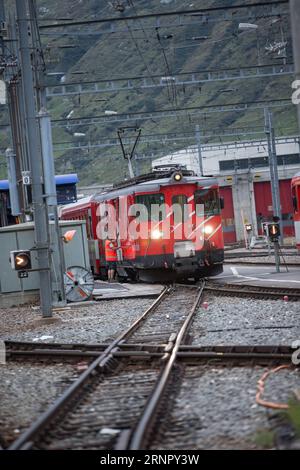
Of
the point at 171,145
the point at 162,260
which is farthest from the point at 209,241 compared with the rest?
the point at 171,145

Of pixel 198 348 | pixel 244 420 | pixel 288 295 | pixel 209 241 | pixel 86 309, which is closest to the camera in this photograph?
pixel 244 420

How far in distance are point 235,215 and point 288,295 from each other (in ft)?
166

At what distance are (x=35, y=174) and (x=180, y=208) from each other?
25.9 feet

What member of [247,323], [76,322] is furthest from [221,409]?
[76,322]

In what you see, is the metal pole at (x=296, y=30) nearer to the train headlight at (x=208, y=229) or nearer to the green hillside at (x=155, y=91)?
the train headlight at (x=208, y=229)

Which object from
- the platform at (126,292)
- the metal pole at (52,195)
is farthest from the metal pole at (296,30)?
the platform at (126,292)

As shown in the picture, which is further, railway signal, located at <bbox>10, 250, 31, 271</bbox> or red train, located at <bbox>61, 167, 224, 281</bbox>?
red train, located at <bbox>61, 167, 224, 281</bbox>

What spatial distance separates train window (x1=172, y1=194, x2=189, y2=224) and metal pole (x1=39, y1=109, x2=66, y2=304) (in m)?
5.13

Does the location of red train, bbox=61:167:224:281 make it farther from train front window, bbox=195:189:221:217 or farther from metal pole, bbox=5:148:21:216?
metal pole, bbox=5:148:21:216

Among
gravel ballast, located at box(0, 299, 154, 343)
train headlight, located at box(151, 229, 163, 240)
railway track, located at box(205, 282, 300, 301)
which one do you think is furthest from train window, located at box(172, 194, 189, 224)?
gravel ballast, located at box(0, 299, 154, 343)

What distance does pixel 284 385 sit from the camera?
8602mm

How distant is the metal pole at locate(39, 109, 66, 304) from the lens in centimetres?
2023

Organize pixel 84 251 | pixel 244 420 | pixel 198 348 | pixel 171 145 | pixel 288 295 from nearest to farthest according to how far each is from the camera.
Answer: pixel 244 420 < pixel 198 348 < pixel 288 295 < pixel 84 251 < pixel 171 145

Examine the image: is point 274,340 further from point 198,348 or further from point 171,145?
point 171,145
